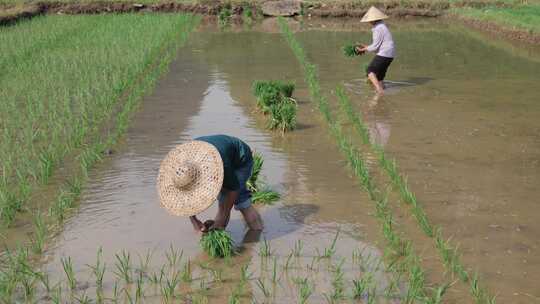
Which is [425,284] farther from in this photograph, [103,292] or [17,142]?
[17,142]

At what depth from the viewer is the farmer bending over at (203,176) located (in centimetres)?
376

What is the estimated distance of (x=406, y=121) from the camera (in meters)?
7.28

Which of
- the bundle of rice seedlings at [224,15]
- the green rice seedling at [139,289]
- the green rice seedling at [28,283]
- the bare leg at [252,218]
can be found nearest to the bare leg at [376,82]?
the bare leg at [252,218]

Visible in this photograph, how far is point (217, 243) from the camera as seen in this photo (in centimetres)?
398

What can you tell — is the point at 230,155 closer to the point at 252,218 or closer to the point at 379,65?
the point at 252,218

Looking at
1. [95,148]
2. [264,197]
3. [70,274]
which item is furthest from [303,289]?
[95,148]

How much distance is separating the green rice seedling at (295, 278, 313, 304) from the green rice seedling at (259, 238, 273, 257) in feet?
1.24

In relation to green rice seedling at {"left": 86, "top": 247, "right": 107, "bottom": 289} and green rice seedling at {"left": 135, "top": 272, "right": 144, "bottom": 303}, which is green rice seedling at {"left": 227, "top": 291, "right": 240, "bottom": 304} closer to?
green rice seedling at {"left": 135, "top": 272, "right": 144, "bottom": 303}

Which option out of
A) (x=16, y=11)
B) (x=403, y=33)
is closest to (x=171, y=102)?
(x=403, y=33)

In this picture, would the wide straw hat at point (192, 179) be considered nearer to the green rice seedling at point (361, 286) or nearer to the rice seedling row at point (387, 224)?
the green rice seedling at point (361, 286)

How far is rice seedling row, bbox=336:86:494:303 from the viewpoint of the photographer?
3570 mm

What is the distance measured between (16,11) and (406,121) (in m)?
12.3

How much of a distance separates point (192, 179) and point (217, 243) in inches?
16.5

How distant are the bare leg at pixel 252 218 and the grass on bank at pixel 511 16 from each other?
1123 centimetres
